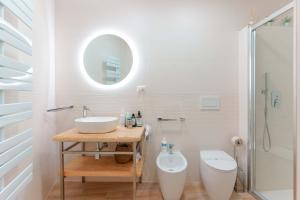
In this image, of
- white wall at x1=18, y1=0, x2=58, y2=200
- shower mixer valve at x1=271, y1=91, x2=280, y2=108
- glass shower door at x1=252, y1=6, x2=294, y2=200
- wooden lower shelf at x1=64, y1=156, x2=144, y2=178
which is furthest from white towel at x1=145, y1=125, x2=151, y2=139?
shower mixer valve at x1=271, y1=91, x2=280, y2=108

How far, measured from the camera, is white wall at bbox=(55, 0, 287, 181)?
2.47 m

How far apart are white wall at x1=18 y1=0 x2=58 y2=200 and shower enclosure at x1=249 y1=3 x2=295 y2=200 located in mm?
2153

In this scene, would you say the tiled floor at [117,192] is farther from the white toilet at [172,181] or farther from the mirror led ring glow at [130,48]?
the mirror led ring glow at [130,48]

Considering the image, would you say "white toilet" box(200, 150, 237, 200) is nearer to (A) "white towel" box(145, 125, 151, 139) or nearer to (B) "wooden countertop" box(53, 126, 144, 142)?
(A) "white towel" box(145, 125, 151, 139)

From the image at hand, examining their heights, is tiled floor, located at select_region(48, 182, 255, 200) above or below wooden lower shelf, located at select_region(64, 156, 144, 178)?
below

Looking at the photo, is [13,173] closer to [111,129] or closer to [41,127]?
[41,127]

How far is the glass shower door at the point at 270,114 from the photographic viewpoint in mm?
2176

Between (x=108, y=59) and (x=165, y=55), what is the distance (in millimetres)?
666

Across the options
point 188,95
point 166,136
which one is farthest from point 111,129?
point 188,95

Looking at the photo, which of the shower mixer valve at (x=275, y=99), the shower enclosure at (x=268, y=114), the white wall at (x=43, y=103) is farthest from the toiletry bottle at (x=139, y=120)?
the shower mixer valve at (x=275, y=99)

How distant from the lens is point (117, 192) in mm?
2301

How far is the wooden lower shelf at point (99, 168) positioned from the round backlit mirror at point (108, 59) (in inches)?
34.7

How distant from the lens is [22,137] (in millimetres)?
1363

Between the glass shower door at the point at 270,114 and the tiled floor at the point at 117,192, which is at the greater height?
the glass shower door at the point at 270,114
